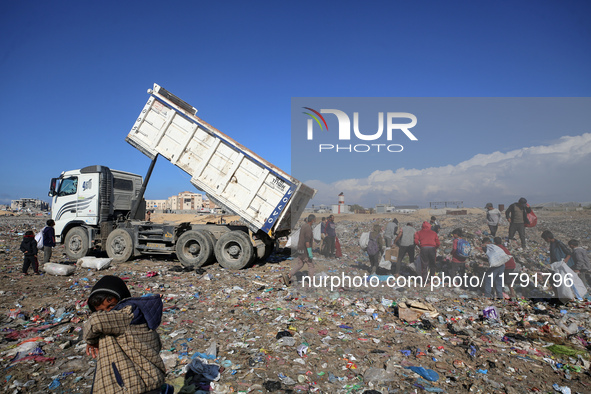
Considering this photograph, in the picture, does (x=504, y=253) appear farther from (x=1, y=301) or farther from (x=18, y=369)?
(x=1, y=301)

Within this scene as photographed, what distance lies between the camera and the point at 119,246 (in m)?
8.62

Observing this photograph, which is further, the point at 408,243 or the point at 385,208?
the point at 385,208

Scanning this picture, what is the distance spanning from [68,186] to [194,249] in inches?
159

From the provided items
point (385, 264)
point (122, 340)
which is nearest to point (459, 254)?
point (385, 264)

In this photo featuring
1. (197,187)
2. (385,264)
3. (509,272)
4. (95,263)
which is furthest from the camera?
(95,263)

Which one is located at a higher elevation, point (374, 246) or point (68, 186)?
point (68, 186)

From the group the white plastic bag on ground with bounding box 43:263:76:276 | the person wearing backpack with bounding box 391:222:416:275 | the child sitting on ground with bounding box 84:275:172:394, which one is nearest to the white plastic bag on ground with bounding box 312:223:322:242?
the person wearing backpack with bounding box 391:222:416:275

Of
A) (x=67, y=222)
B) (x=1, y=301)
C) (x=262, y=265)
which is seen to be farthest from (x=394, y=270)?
(x=67, y=222)

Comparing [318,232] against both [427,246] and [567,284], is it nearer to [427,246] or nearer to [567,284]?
[427,246]

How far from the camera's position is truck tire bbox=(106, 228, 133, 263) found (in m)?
8.53

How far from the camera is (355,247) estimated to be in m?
10.8

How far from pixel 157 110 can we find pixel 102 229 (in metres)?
3.57

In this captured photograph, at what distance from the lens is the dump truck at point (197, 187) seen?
7398 mm

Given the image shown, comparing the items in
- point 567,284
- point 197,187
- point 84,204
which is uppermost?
point 197,187
